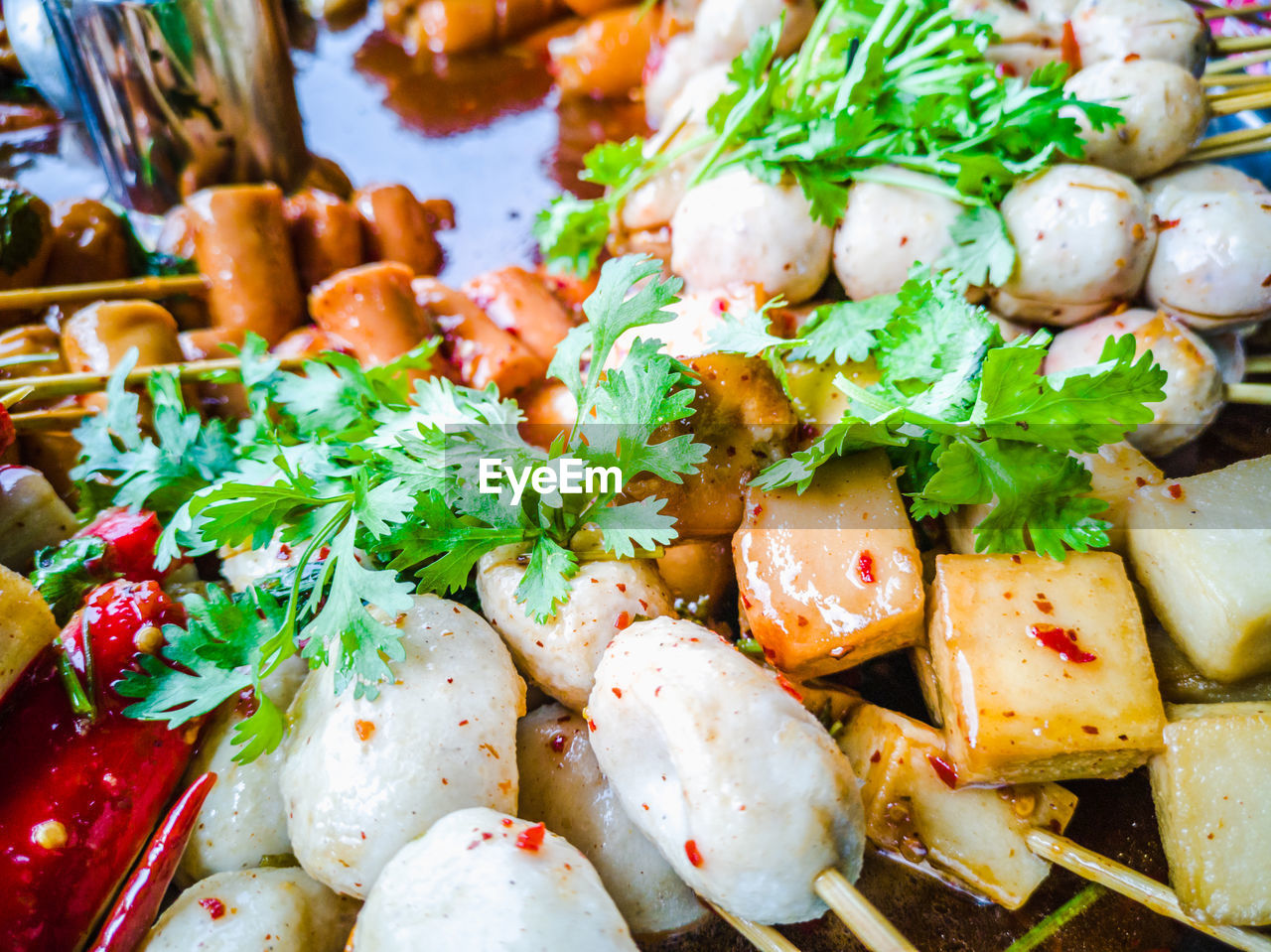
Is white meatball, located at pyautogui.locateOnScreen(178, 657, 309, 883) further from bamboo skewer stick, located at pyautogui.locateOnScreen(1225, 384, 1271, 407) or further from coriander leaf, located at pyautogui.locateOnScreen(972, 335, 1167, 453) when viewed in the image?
bamboo skewer stick, located at pyautogui.locateOnScreen(1225, 384, 1271, 407)

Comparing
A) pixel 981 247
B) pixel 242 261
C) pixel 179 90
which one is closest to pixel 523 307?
pixel 242 261

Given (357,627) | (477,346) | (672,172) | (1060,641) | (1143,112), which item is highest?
(1143,112)

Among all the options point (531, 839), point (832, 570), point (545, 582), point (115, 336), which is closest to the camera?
point (531, 839)

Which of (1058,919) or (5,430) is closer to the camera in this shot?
(1058,919)

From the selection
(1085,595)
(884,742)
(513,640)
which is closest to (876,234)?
(1085,595)

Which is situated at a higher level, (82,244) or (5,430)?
(82,244)

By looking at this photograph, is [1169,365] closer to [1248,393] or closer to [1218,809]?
[1248,393]
